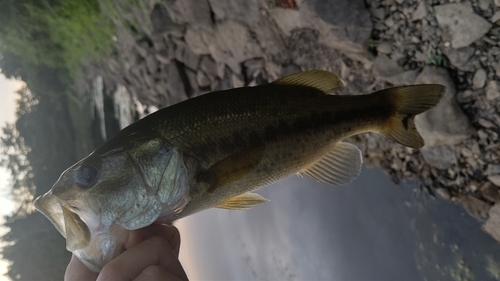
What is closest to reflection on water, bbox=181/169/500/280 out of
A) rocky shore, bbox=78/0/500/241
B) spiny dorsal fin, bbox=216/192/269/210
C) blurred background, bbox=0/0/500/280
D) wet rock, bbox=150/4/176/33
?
blurred background, bbox=0/0/500/280

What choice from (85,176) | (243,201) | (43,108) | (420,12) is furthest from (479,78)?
→ (43,108)

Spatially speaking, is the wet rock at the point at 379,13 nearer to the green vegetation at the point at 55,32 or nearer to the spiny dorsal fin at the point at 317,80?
the spiny dorsal fin at the point at 317,80

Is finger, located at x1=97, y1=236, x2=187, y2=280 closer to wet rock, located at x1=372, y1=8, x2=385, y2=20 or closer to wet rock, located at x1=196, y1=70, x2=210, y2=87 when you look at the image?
wet rock, located at x1=372, y1=8, x2=385, y2=20

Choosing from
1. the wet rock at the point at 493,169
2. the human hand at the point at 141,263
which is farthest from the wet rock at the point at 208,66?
the human hand at the point at 141,263

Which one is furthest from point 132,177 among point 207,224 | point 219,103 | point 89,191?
point 207,224

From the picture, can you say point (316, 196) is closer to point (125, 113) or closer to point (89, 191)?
point (89, 191)

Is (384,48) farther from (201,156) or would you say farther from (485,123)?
(201,156)
